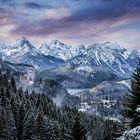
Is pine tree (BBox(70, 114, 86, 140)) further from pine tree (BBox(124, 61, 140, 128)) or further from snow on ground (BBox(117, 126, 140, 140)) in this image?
snow on ground (BBox(117, 126, 140, 140))

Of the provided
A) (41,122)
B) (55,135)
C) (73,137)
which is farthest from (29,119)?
(73,137)

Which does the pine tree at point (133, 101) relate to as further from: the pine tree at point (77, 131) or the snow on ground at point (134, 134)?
the pine tree at point (77, 131)

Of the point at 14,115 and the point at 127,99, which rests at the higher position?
the point at 127,99

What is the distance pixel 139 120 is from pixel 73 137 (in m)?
16.4

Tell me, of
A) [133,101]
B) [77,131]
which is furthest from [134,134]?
[77,131]

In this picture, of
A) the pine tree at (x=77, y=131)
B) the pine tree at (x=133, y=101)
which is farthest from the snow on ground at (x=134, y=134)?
the pine tree at (x=77, y=131)

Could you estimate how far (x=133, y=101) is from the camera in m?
27.0

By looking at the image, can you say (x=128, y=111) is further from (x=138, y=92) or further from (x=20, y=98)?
(x=20, y=98)

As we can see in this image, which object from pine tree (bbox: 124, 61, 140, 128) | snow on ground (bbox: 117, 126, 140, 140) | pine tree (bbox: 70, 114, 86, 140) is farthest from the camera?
pine tree (bbox: 70, 114, 86, 140)

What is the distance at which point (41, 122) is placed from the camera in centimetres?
11344

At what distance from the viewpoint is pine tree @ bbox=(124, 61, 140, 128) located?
2640 cm

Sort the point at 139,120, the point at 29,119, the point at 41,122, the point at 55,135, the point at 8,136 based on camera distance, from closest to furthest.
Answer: the point at 139,120, the point at 41,122, the point at 8,136, the point at 55,135, the point at 29,119

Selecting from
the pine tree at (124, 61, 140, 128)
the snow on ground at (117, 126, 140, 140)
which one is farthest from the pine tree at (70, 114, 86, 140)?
the snow on ground at (117, 126, 140, 140)

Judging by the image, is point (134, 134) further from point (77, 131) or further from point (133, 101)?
point (77, 131)
